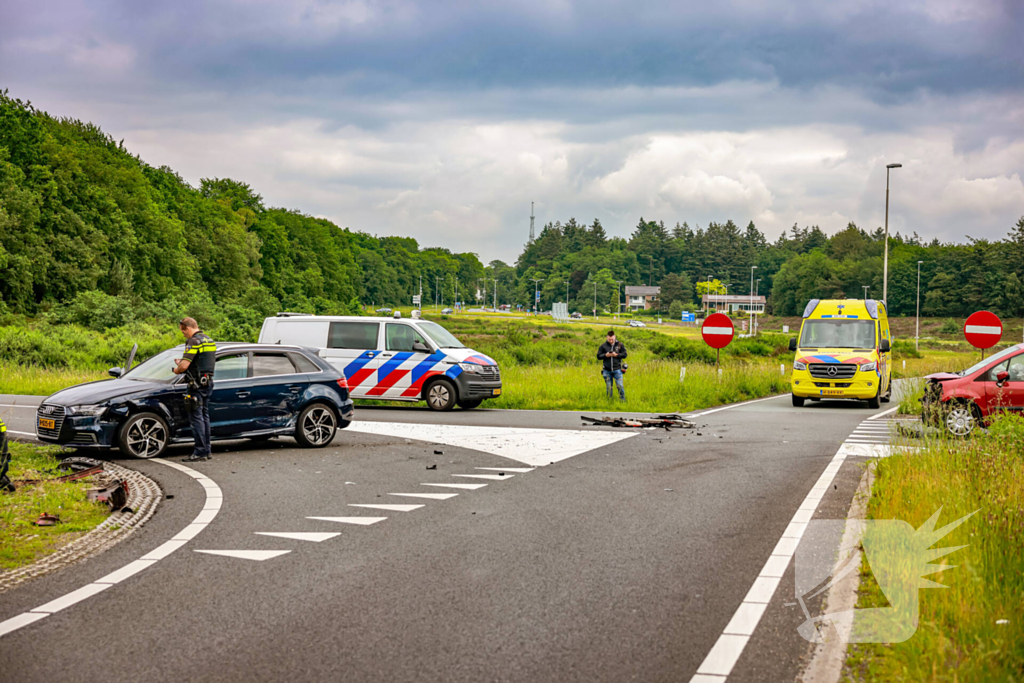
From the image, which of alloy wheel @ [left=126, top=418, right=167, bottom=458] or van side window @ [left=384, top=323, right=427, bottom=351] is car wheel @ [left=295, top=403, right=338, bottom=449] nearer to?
alloy wheel @ [left=126, top=418, right=167, bottom=458]

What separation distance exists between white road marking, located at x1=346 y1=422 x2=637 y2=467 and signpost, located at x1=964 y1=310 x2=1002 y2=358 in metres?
11.9

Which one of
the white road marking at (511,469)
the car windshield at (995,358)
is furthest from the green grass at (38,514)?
the car windshield at (995,358)

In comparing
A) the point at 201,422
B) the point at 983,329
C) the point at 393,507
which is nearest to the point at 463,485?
the point at 393,507

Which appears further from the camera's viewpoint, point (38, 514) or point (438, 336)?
point (438, 336)

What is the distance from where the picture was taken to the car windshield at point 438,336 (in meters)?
20.5

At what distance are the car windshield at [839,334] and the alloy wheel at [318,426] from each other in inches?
607

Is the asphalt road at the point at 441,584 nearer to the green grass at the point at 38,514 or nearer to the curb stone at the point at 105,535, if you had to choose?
the curb stone at the point at 105,535

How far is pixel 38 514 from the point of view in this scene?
7.71m

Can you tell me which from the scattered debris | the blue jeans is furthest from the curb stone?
the blue jeans

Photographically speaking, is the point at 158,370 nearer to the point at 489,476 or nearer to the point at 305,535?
the point at 489,476

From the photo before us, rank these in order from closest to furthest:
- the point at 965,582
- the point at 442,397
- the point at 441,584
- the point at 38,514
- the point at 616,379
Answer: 1. the point at 965,582
2. the point at 441,584
3. the point at 38,514
4. the point at 442,397
5. the point at 616,379

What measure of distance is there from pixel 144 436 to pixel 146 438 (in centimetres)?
3

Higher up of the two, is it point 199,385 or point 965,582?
point 199,385

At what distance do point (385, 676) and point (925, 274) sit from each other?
13950 centimetres
